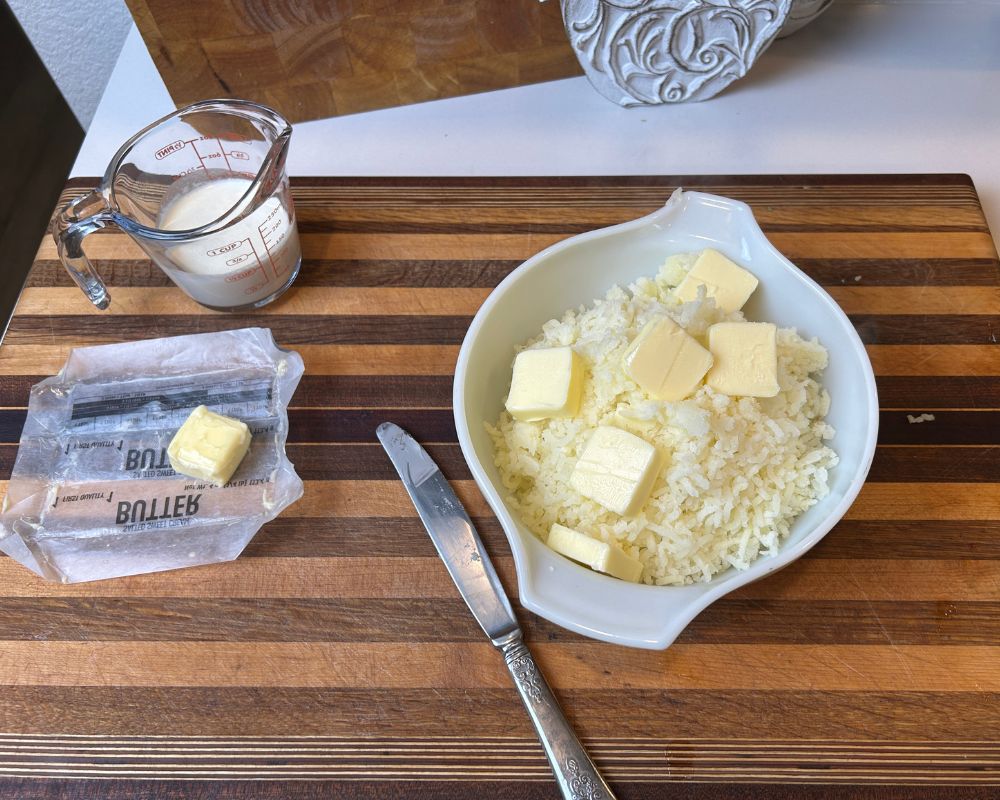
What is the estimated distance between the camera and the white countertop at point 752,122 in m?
1.58

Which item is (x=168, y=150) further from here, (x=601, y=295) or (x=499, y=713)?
(x=499, y=713)

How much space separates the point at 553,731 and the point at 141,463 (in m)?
0.76

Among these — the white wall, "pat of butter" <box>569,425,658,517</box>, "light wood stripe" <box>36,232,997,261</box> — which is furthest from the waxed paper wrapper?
the white wall

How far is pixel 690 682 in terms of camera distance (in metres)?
1.02

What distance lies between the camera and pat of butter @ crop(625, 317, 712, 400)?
101 centimetres

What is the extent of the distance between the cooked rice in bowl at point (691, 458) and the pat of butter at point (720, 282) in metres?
0.05

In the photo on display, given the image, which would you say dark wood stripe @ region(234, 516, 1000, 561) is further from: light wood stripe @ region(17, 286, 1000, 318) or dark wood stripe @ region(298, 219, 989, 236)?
dark wood stripe @ region(298, 219, 989, 236)

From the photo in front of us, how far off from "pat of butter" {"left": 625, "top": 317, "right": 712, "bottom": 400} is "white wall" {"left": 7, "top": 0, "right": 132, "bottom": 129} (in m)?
1.82

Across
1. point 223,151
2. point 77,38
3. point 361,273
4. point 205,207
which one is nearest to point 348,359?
point 361,273

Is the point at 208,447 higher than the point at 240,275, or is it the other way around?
the point at 240,275

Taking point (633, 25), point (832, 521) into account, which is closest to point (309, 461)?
point (832, 521)

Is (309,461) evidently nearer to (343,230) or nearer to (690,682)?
(343,230)

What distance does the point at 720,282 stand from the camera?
1165 millimetres

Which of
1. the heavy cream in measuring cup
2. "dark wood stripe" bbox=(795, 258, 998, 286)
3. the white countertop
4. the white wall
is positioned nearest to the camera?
the heavy cream in measuring cup
